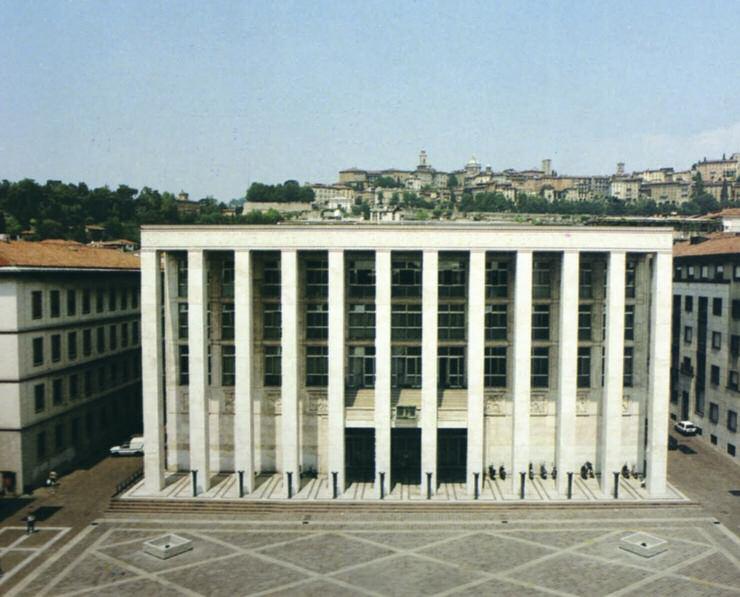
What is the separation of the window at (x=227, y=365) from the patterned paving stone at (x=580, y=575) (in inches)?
1102

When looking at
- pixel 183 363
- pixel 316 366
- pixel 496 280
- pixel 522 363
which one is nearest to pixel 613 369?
pixel 522 363

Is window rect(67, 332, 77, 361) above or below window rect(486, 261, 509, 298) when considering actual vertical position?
below

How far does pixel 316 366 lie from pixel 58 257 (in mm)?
26330

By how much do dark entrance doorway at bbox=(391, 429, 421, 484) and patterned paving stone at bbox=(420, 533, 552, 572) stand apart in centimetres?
1154

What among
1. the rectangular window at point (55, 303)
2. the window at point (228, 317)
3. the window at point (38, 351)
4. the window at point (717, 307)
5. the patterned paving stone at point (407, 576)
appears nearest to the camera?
the patterned paving stone at point (407, 576)

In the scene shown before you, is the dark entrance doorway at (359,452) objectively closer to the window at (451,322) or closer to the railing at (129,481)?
the window at (451,322)

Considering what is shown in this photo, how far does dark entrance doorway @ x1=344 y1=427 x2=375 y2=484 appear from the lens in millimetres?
57188

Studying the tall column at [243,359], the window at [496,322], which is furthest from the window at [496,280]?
the tall column at [243,359]

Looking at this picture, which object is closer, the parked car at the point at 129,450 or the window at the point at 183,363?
the window at the point at 183,363

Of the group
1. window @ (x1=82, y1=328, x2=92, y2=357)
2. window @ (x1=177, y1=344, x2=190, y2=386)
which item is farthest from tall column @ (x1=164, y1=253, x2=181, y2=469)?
window @ (x1=82, y1=328, x2=92, y2=357)

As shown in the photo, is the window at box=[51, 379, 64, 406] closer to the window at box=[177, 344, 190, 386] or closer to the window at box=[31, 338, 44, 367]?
the window at box=[31, 338, 44, 367]

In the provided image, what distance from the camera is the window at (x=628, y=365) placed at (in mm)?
58250

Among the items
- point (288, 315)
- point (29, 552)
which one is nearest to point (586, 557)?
point (288, 315)

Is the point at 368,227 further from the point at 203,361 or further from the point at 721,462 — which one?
the point at 721,462
